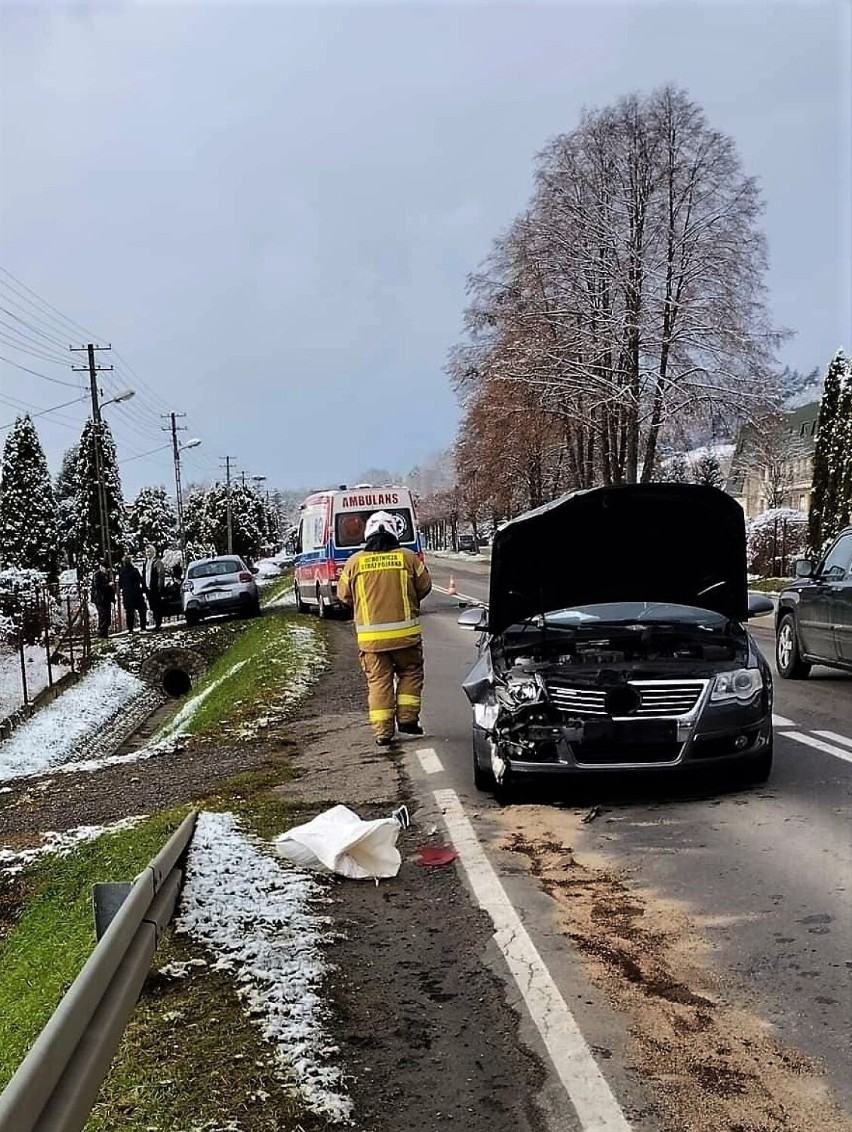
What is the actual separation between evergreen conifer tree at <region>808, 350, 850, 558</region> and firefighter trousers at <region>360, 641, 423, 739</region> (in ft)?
90.6

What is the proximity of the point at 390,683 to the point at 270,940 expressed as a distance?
4.65 metres

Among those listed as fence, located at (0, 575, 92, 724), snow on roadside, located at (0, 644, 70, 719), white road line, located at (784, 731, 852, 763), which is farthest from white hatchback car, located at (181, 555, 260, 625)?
white road line, located at (784, 731, 852, 763)

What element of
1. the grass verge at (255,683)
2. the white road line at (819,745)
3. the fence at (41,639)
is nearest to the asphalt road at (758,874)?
the white road line at (819,745)

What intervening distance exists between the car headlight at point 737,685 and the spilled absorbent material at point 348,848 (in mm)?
2273

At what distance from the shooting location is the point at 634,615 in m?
7.62

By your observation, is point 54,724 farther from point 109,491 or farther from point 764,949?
point 109,491

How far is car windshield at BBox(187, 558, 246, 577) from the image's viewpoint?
27.3 metres

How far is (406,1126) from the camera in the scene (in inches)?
122

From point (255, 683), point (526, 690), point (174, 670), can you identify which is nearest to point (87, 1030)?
point (526, 690)

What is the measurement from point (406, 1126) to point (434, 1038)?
0.57 meters

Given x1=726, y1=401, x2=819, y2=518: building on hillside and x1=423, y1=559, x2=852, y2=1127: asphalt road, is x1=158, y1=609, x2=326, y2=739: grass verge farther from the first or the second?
x1=726, y1=401, x2=819, y2=518: building on hillside

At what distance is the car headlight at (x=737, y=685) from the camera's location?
658cm

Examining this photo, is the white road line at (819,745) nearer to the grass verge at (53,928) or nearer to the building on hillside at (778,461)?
the grass verge at (53,928)

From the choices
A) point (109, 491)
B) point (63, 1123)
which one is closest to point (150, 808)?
point (63, 1123)
